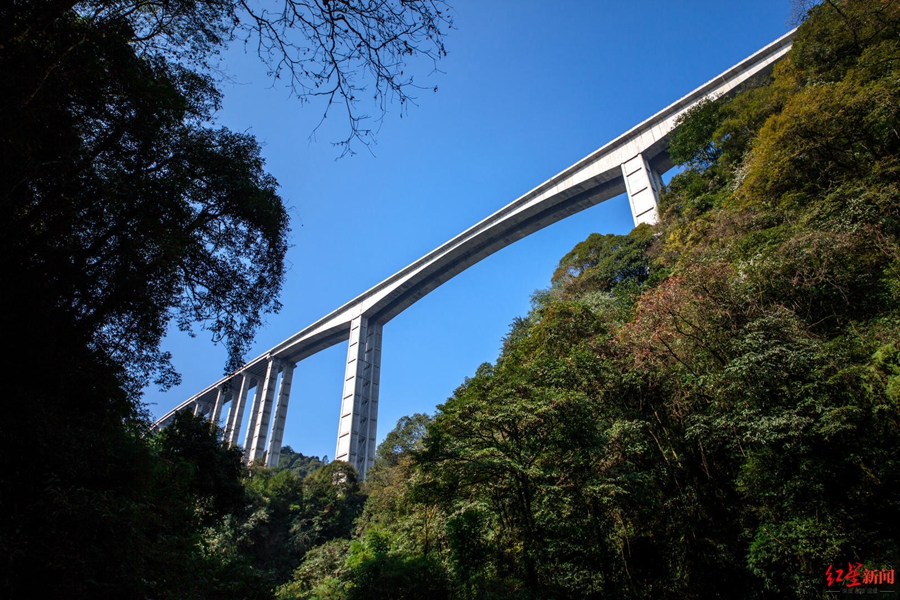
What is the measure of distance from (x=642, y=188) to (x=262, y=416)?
108 feet

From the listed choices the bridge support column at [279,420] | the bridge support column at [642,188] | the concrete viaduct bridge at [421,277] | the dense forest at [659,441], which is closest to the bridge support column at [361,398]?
the concrete viaduct bridge at [421,277]

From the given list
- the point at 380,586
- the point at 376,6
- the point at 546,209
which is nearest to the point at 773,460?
the point at 380,586

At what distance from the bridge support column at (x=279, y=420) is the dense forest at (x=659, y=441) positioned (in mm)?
24167

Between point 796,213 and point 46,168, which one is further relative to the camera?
point 796,213

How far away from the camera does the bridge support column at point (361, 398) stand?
3105 cm

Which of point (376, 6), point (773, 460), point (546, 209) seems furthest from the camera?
point (546, 209)

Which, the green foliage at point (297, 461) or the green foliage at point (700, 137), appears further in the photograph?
the green foliage at point (297, 461)

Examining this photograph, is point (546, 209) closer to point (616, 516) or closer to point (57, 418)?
point (616, 516)

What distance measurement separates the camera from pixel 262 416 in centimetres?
3762

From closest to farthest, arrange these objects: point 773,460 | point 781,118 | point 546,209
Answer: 1. point 773,460
2. point 781,118
3. point 546,209

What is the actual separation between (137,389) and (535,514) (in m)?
7.69

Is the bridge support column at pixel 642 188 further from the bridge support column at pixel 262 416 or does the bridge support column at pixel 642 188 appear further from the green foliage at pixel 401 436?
the bridge support column at pixel 262 416

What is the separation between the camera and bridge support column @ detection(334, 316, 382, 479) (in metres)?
31.0

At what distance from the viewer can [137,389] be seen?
6.81 metres
